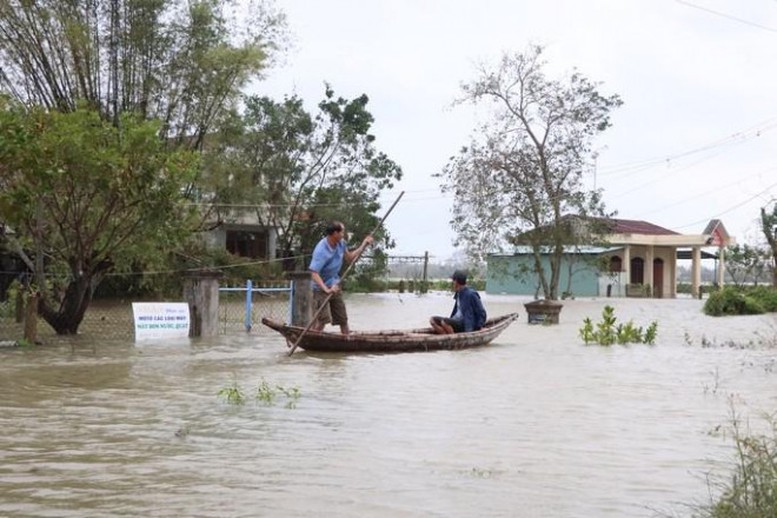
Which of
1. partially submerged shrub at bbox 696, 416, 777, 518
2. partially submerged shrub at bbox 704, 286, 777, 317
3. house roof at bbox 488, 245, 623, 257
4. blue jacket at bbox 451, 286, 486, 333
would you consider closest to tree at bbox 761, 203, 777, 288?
partially submerged shrub at bbox 704, 286, 777, 317

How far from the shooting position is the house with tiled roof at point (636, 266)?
41.7m

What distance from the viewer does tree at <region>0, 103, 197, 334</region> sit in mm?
12336

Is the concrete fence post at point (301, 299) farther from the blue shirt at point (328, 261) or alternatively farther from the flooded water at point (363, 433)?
the flooded water at point (363, 433)

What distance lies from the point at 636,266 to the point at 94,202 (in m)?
36.4

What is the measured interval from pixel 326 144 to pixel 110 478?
34.1m

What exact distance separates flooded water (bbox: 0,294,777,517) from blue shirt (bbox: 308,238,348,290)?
1.20 m

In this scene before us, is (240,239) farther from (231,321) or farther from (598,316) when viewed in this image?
(231,321)

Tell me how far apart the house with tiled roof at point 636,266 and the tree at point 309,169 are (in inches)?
268

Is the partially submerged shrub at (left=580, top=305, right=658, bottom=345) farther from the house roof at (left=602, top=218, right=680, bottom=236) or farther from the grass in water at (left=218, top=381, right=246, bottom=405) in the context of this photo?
the house roof at (left=602, top=218, right=680, bottom=236)

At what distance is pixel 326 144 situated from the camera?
3834 centimetres

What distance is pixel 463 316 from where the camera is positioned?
14375 mm

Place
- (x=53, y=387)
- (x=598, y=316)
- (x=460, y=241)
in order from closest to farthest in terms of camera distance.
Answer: (x=53, y=387), (x=598, y=316), (x=460, y=241)

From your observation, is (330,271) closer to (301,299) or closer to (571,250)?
(301,299)

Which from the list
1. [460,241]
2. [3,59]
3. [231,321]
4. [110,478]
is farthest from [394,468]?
[460,241]
